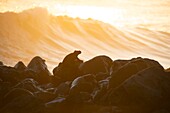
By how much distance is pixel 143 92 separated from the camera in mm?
10266

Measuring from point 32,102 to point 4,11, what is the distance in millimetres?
41024

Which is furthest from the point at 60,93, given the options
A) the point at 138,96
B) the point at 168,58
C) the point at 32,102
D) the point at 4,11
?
the point at 4,11

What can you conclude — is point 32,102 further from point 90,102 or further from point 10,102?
point 90,102

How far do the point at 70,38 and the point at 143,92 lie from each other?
126 ft

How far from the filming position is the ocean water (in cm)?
4269

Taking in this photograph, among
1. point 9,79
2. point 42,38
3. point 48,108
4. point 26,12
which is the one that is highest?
point 26,12

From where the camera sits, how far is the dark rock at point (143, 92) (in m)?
10.2

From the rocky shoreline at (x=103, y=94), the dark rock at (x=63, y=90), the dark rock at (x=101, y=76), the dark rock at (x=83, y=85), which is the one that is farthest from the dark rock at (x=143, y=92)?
the dark rock at (x=101, y=76)

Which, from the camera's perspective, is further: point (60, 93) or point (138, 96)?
point (60, 93)

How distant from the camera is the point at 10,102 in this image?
11047mm

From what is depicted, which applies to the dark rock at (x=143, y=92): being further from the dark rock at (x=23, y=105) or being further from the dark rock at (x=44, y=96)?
the dark rock at (x=23, y=105)

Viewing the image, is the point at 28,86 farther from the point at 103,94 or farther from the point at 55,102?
the point at 103,94

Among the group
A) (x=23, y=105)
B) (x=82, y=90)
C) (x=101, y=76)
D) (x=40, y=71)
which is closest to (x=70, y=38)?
(x=40, y=71)

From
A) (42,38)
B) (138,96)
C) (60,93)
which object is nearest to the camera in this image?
(138,96)
